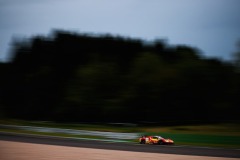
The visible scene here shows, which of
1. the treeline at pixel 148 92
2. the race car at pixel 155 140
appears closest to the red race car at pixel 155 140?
the race car at pixel 155 140

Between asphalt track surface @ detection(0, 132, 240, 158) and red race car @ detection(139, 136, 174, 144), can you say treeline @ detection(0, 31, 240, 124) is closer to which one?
red race car @ detection(139, 136, 174, 144)

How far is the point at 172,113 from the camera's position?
122 ft

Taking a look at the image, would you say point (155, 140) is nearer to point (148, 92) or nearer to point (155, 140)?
point (155, 140)

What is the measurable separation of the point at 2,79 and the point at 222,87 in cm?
2814

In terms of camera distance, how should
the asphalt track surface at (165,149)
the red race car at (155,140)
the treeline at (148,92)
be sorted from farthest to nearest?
the treeline at (148,92) → the red race car at (155,140) → the asphalt track surface at (165,149)

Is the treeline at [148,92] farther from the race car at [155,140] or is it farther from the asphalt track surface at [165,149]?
the asphalt track surface at [165,149]

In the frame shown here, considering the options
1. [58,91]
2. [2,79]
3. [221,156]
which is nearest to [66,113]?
[58,91]

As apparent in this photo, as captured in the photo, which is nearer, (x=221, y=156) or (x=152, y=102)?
(x=221, y=156)

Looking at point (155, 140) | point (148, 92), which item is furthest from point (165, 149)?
point (148, 92)

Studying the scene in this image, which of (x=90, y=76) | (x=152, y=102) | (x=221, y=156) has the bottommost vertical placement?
(x=221, y=156)

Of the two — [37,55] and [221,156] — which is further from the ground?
[37,55]

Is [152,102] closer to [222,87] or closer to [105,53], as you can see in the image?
[222,87]

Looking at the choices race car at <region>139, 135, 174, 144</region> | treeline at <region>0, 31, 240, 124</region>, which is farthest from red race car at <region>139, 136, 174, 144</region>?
treeline at <region>0, 31, 240, 124</region>

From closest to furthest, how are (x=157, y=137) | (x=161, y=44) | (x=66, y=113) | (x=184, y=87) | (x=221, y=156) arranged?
(x=221, y=156), (x=157, y=137), (x=184, y=87), (x=66, y=113), (x=161, y=44)
